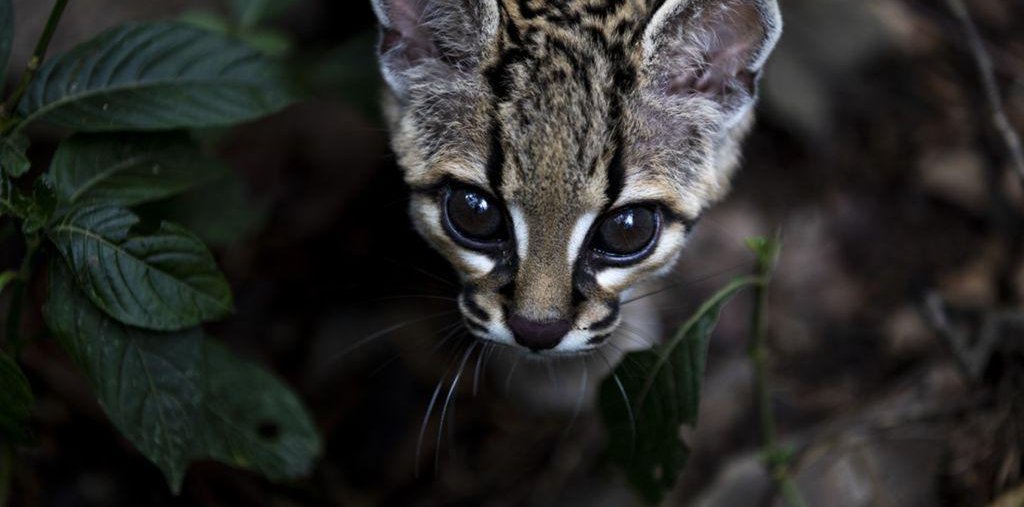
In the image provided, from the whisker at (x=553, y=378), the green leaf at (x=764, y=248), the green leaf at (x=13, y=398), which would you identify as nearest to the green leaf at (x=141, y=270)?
the green leaf at (x=13, y=398)

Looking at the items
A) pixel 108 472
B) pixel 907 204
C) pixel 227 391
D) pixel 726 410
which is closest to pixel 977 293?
pixel 907 204

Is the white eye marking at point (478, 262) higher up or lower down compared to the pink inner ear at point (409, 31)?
lower down

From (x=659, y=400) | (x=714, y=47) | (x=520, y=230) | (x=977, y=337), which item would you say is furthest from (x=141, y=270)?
(x=977, y=337)

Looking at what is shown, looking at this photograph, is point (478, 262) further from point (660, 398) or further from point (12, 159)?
point (12, 159)

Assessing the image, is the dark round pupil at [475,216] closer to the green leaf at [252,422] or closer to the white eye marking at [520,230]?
the white eye marking at [520,230]

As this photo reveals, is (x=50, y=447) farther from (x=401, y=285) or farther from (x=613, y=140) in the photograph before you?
(x=613, y=140)

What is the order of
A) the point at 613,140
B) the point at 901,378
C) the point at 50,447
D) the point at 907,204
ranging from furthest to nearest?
the point at 907,204
the point at 901,378
the point at 50,447
the point at 613,140

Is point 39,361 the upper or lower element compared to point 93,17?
Answer: lower
